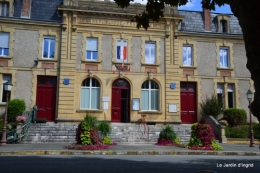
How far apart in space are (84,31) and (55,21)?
2322 millimetres

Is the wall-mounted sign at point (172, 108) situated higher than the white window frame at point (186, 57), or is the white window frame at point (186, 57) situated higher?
the white window frame at point (186, 57)

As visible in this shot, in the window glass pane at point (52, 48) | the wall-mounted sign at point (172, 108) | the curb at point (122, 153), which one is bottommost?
the curb at point (122, 153)

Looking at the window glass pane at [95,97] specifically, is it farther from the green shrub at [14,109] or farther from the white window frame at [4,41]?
the white window frame at [4,41]

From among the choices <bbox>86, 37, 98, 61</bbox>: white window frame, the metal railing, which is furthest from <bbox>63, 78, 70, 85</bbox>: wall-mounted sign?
the metal railing

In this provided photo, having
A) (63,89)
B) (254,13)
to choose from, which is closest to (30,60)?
(63,89)

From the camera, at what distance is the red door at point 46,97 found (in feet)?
65.8

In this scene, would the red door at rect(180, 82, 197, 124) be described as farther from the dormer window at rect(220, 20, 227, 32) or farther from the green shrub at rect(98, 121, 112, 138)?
the green shrub at rect(98, 121, 112, 138)

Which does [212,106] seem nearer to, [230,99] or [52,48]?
[230,99]

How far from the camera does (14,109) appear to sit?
18516 mm

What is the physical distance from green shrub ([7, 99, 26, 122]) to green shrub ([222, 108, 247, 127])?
14.8 meters

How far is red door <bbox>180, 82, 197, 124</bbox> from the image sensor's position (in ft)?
71.8

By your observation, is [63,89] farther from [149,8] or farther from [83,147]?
[149,8]

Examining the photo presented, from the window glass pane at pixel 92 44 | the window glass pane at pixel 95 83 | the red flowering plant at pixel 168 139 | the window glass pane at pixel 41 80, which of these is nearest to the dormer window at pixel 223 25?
the window glass pane at pixel 92 44

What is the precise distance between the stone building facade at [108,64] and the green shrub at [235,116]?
4.87 feet
